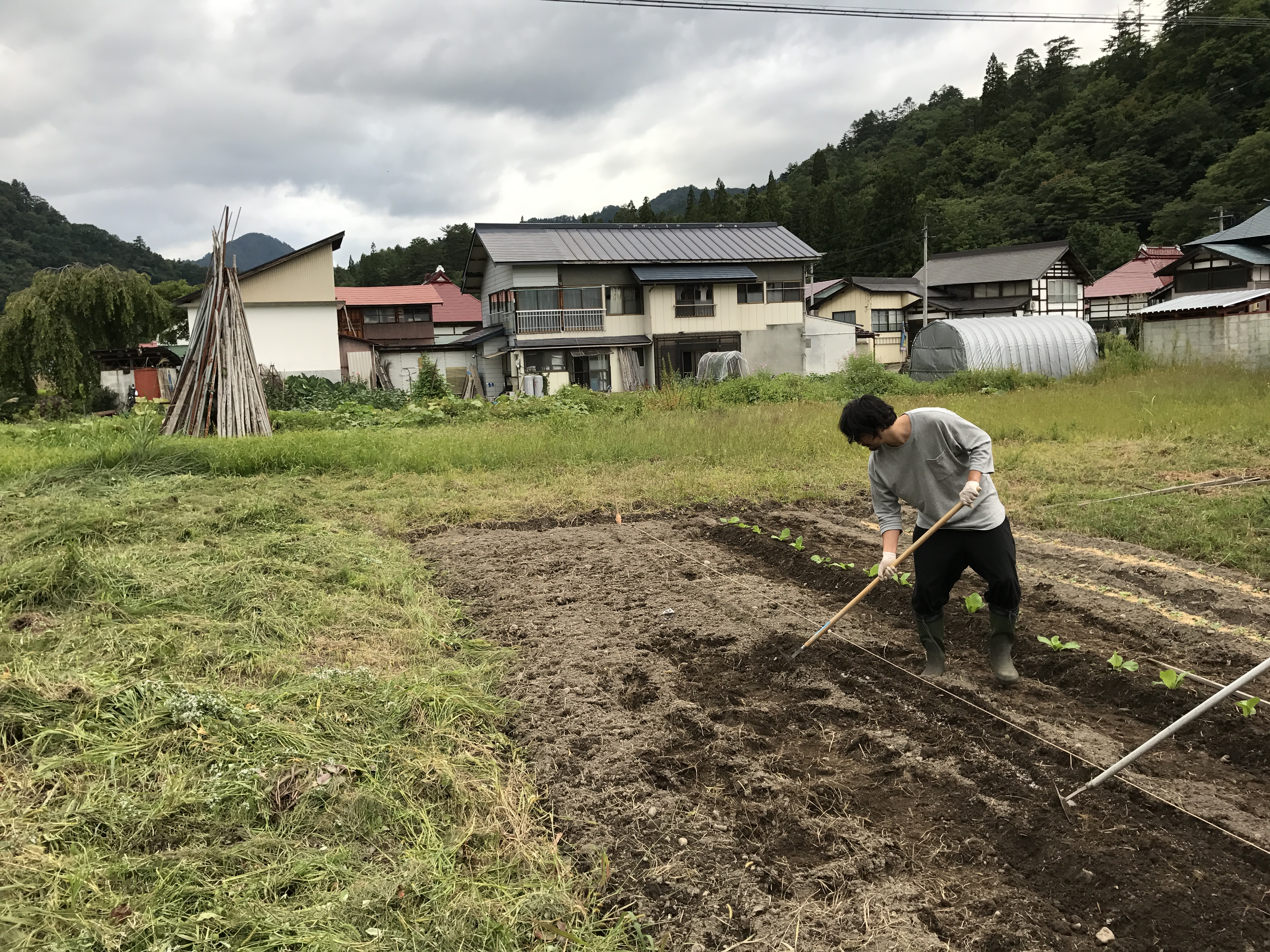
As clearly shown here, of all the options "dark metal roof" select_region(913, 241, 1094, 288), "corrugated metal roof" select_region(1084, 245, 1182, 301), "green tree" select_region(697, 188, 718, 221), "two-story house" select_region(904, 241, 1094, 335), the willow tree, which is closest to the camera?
the willow tree

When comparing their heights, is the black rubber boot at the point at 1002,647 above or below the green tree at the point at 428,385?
below

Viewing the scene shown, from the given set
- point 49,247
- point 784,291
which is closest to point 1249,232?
point 784,291

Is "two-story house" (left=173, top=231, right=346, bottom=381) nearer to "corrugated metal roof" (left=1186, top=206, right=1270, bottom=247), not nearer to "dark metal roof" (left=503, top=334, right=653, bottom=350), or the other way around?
"dark metal roof" (left=503, top=334, right=653, bottom=350)

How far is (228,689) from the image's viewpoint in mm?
3451

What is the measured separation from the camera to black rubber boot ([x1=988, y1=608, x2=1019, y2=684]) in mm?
3682

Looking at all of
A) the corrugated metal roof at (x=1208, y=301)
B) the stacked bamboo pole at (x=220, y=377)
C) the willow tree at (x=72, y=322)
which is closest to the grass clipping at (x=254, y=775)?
the stacked bamboo pole at (x=220, y=377)

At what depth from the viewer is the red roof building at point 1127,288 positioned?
1378 inches

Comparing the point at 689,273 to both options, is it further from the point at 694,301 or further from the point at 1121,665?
the point at 1121,665

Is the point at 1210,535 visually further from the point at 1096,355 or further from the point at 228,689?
the point at 1096,355

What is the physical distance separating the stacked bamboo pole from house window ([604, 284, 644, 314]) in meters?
14.3

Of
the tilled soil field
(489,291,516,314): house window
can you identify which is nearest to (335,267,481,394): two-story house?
(489,291,516,314): house window

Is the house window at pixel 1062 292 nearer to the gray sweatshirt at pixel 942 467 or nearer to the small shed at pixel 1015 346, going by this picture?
the small shed at pixel 1015 346

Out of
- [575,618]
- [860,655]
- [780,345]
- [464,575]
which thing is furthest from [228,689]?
[780,345]

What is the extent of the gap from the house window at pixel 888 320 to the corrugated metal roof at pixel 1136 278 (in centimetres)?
770
